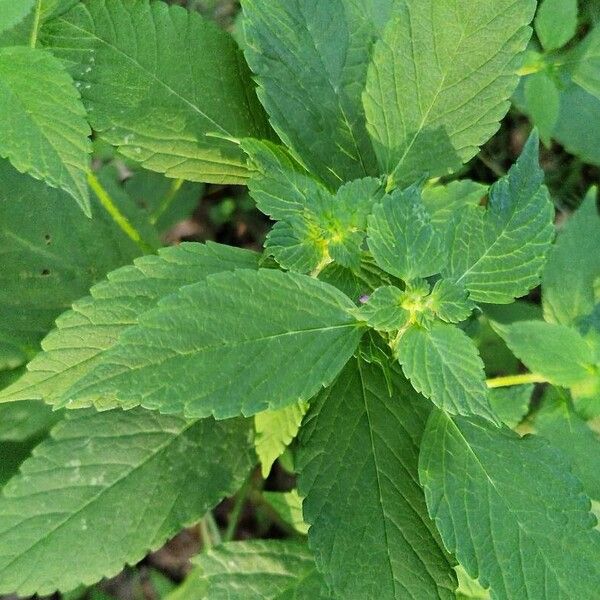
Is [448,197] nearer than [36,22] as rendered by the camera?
No

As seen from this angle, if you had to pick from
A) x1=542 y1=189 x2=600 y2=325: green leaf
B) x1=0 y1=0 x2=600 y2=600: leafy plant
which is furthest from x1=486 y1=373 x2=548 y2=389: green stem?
x1=542 y1=189 x2=600 y2=325: green leaf

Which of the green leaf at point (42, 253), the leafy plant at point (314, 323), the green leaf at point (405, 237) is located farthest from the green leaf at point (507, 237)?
the green leaf at point (42, 253)

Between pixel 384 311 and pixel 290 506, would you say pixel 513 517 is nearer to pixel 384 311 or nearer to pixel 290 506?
pixel 384 311

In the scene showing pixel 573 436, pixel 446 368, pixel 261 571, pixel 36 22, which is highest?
pixel 36 22

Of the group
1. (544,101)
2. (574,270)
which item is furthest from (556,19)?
(574,270)

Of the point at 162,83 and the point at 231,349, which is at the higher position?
the point at 162,83

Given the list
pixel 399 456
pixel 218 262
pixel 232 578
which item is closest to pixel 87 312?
pixel 218 262

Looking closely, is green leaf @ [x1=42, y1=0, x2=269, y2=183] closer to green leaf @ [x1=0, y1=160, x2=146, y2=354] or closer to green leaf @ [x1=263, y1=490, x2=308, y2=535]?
A: green leaf @ [x1=0, y1=160, x2=146, y2=354]

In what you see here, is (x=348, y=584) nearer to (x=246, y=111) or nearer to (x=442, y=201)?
(x=442, y=201)
